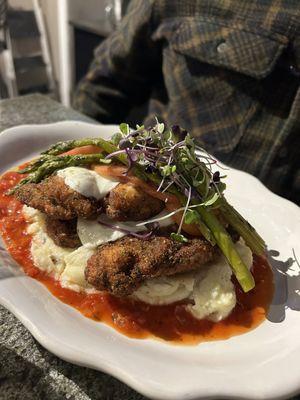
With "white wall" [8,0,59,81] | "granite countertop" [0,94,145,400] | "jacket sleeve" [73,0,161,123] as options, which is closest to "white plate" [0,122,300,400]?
"granite countertop" [0,94,145,400]

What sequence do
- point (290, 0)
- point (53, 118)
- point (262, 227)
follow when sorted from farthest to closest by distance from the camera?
point (53, 118)
point (290, 0)
point (262, 227)

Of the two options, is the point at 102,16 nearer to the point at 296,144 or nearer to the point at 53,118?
the point at 53,118

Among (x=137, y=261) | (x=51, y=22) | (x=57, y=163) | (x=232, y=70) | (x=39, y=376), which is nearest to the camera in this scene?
(x=39, y=376)

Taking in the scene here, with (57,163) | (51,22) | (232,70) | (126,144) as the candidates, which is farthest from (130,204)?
(51,22)

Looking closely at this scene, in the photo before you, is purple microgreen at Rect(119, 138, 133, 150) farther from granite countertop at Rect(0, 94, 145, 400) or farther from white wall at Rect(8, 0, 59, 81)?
white wall at Rect(8, 0, 59, 81)

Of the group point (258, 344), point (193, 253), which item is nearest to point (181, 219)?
point (193, 253)

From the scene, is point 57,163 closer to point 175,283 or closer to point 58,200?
point 58,200
